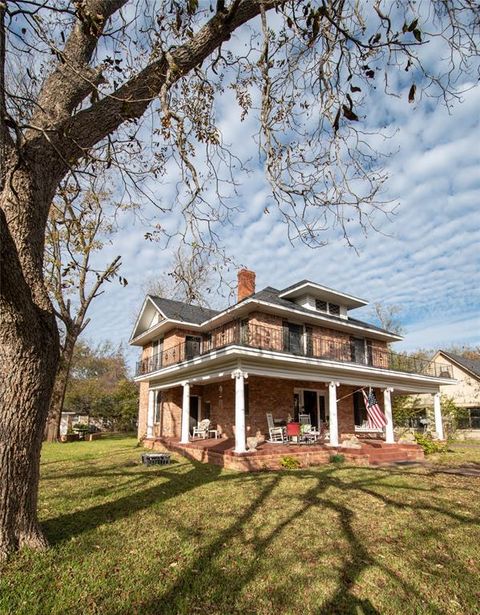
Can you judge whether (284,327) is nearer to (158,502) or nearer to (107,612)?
(158,502)

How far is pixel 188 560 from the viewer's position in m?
4.41

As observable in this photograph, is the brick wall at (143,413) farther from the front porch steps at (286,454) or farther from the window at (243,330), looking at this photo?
the window at (243,330)

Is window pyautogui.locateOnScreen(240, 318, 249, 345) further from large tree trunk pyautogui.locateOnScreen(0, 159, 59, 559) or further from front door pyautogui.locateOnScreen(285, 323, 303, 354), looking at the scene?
large tree trunk pyautogui.locateOnScreen(0, 159, 59, 559)

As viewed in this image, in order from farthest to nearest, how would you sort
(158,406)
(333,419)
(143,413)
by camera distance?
(143,413) → (158,406) → (333,419)

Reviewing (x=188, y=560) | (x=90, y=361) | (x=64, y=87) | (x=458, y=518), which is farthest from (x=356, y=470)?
(x=90, y=361)

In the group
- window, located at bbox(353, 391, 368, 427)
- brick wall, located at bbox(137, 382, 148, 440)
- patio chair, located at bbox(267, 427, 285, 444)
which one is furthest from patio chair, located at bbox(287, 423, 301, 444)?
brick wall, located at bbox(137, 382, 148, 440)

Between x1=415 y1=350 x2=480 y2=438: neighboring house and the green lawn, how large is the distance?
74.5 feet

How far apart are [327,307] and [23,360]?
57.3 feet

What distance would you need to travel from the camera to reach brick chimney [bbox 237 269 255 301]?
20047 mm

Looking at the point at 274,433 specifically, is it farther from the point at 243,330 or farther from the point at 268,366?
the point at 243,330

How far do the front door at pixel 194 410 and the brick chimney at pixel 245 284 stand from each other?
587 cm

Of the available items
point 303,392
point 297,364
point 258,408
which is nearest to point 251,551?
point 297,364

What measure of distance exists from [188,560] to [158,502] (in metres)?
2.80

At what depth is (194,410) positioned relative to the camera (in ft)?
64.8
